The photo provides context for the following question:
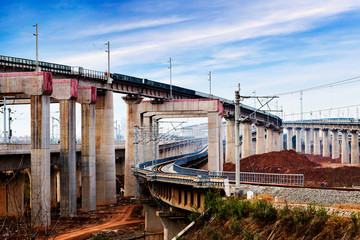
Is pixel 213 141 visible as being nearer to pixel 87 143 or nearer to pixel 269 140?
pixel 87 143

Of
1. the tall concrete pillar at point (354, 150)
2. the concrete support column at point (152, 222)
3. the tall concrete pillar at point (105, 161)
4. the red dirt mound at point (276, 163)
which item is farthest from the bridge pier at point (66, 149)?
the tall concrete pillar at point (354, 150)

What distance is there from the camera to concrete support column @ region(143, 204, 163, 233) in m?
56.9

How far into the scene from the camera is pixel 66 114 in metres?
60.4

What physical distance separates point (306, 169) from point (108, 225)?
3039cm

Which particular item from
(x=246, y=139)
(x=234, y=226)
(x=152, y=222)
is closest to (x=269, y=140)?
(x=246, y=139)

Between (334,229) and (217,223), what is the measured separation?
A: 9383 mm

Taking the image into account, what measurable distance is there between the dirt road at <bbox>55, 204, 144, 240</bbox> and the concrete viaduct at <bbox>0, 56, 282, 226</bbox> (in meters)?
2.70

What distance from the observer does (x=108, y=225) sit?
187 feet

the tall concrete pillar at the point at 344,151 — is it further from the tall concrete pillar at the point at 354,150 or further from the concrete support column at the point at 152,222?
the concrete support column at the point at 152,222

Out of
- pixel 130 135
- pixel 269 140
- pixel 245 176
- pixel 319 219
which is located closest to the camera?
pixel 319 219

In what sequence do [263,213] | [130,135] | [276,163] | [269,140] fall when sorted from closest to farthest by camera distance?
[263,213], [130,135], [276,163], [269,140]

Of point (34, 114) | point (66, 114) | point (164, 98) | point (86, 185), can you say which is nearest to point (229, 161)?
point (164, 98)

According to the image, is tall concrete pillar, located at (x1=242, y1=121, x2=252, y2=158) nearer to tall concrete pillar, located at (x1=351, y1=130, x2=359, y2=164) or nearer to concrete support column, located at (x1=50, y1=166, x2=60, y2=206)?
tall concrete pillar, located at (x1=351, y1=130, x2=359, y2=164)

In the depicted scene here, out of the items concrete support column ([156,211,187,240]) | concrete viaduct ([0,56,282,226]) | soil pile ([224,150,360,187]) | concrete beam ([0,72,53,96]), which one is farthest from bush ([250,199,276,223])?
concrete beam ([0,72,53,96])
